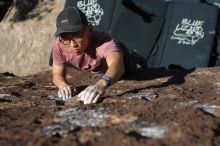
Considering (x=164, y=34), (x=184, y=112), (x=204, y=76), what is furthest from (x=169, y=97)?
(x=164, y=34)

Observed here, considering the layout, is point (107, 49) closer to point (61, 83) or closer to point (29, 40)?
point (61, 83)

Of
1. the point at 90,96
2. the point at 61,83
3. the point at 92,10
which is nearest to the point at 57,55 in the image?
the point at 61,83

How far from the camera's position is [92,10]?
21.8 ft

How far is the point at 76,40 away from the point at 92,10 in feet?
10.8

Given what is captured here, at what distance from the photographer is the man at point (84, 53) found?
3145 millimetres

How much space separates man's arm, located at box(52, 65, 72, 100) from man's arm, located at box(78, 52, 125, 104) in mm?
288

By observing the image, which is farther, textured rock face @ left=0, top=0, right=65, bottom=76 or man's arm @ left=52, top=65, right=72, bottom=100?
textured rock face @ left=0, top=0, right=65, bottom=76

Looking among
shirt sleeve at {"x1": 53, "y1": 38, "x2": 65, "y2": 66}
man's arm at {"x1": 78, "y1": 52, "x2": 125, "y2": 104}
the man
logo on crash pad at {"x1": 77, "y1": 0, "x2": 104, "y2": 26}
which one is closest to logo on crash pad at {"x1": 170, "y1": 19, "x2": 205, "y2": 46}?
logo on crash pad at {"x1": 77, "y1": 0, "x2": 104, "y2": 26}

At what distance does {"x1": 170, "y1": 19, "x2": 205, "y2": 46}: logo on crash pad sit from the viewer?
640 cm

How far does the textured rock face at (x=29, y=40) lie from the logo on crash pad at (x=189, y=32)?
→ 210 cm

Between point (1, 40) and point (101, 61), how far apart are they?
14.9 ft

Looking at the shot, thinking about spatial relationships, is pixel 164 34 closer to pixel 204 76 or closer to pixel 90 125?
pixel 204 76

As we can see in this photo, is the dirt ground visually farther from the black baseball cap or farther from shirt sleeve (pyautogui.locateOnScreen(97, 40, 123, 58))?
the black baseball cap

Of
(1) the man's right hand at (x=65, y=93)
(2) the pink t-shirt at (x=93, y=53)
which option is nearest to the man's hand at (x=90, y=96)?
(1) the man's right hand at (x=65, y=93)
